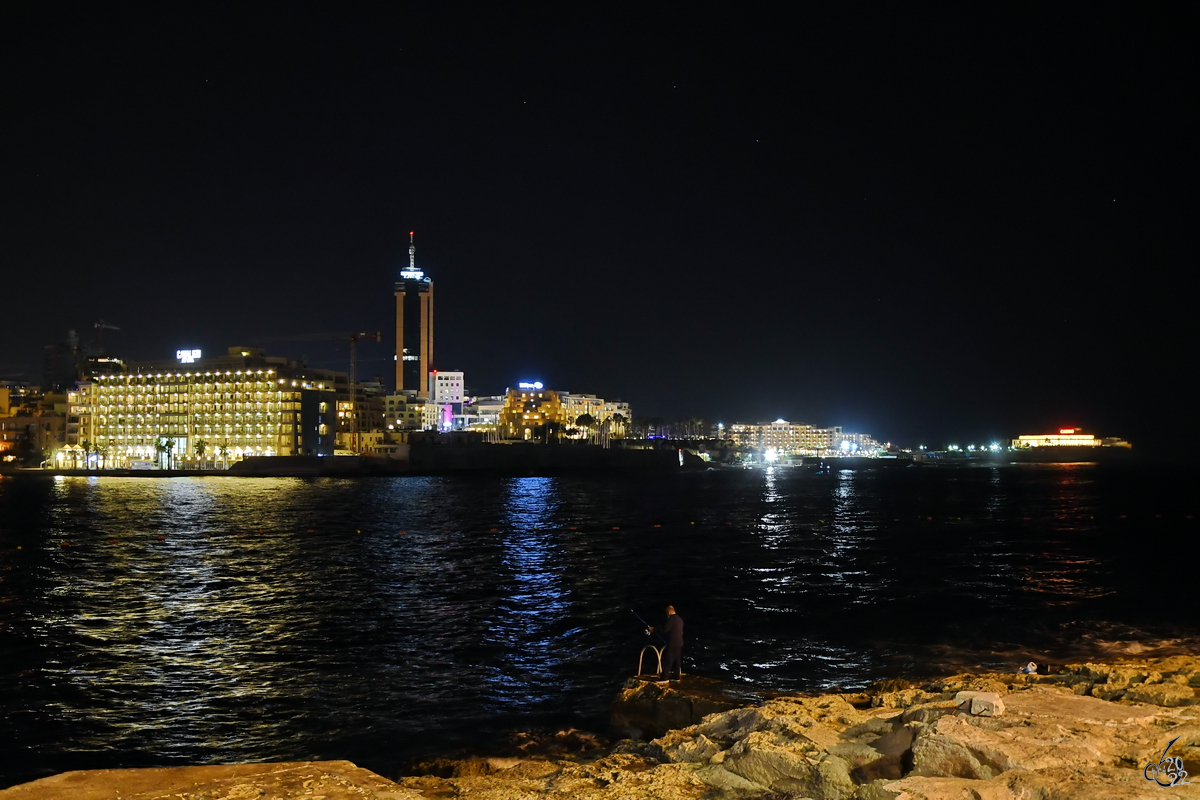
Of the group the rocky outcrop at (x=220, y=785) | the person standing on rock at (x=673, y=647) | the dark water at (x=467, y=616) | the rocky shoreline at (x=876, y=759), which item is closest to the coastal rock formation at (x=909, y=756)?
the rocky shoreline at (x=876, y=759)

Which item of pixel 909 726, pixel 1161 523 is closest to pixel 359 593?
pixel 909 726

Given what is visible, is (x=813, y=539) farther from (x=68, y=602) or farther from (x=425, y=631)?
(x=68, y=602)

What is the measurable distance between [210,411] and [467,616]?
6594 inches

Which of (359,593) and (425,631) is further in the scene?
(359,593)

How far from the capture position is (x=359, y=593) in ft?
108

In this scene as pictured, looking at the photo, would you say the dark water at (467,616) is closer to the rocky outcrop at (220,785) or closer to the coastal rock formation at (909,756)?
the coastal rock formation at (909,756)

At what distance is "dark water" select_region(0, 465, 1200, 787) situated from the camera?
17406 millimetres

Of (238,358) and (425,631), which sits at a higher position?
(238,358)

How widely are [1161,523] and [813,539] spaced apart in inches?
1270

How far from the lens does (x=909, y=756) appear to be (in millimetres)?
10414

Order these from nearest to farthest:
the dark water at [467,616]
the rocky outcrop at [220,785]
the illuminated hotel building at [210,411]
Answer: the rocky outcrop at [220,785] → the dark water at [467,616] → the illuminated hotel building at [210,411]

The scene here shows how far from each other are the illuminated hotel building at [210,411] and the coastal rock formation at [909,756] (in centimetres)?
16974

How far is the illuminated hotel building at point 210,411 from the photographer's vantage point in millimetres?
173750

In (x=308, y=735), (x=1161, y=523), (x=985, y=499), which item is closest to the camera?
(x=308, y=735)
